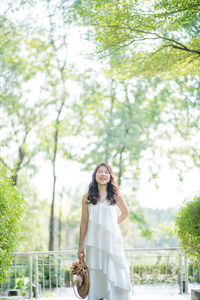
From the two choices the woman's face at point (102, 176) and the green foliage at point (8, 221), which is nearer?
the woman's face at point (102, 176)

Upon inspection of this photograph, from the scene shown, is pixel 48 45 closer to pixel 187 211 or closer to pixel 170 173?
pixel 170 173

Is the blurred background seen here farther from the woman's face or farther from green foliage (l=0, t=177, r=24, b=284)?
the woman's face

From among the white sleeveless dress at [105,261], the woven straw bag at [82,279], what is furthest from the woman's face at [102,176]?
the woven straw bag at [82,279]

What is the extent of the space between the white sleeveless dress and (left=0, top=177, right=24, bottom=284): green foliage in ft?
3.50

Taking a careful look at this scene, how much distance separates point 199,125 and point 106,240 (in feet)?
25.6

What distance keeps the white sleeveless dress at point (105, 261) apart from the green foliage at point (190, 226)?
1196mm

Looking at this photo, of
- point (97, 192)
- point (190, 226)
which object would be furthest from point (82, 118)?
point (97, 192)

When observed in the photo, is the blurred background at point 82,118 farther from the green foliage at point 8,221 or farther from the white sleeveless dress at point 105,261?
the white sleeveless dress at point 105,261

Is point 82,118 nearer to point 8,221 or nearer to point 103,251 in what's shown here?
point 8,221

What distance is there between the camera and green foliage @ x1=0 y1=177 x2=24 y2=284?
161 inches

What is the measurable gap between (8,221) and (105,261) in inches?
51.5

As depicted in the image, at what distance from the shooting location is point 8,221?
4.17 metres

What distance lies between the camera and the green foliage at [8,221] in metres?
4.08

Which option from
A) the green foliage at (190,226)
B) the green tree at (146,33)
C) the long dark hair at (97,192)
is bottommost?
the green foliage at (190,226)
